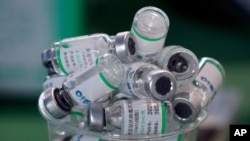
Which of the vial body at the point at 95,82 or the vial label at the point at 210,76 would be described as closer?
the vial body at the point at 95,82

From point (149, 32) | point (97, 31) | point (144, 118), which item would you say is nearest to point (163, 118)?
point (144, 118)

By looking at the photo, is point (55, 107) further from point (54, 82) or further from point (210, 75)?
point (210, 75)

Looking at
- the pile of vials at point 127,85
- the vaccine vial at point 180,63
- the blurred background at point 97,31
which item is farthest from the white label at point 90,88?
the blurred background at point 97,31

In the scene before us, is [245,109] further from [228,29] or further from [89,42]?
[89,42]

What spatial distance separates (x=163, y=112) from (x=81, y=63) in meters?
0.16

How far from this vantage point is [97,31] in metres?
1.52

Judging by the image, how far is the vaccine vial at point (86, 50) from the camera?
2.85 ft

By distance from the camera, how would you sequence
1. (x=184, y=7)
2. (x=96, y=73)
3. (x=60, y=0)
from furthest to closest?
(x=184, y=7), (x=60, y=0), (x=96, y=73)

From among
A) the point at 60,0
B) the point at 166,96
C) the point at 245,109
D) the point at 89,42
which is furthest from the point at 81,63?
the point at 245,109

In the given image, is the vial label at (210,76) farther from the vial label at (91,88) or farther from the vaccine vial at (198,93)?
the vial label at (91,88)

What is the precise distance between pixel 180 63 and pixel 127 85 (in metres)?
0.10

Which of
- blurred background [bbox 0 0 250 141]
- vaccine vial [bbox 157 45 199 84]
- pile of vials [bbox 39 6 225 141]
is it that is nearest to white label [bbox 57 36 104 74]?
pile of vials [bbox 39 6 225 141]

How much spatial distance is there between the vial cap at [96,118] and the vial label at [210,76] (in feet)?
0.65

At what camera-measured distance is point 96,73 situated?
822mm
